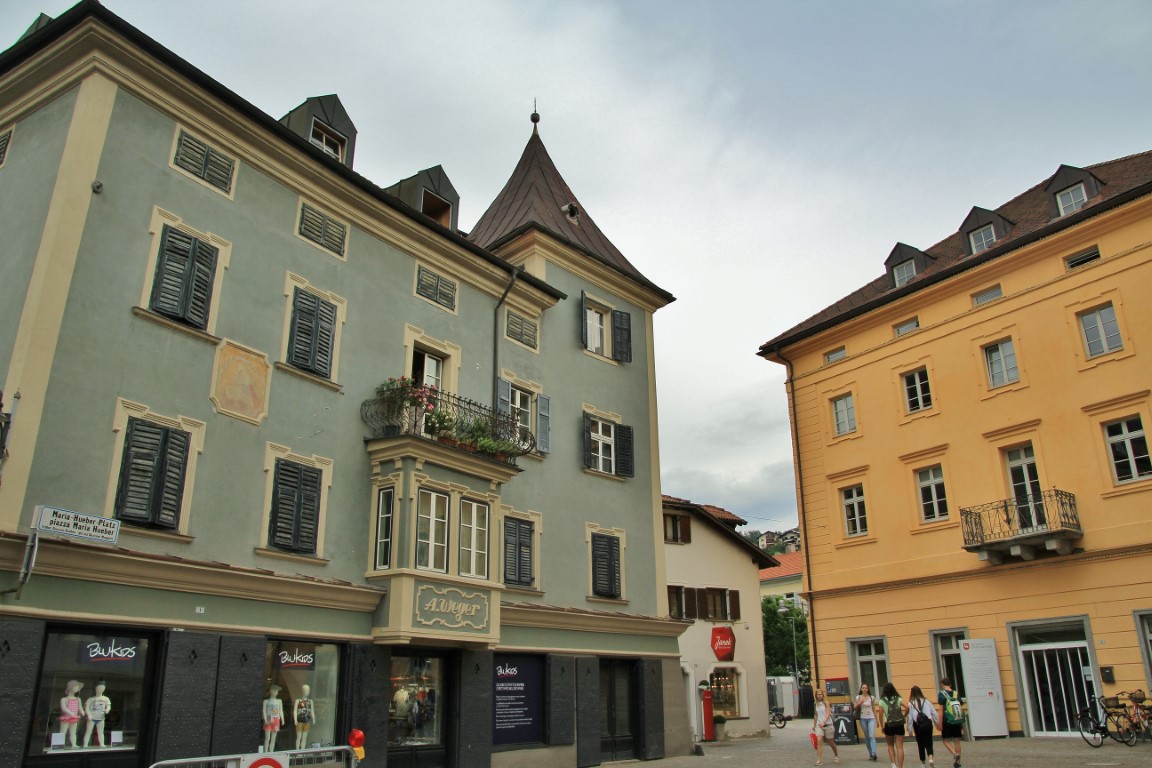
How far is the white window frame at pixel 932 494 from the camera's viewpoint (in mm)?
25391

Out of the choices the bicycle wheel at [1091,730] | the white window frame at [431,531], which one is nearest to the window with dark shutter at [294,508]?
the white window frame at [431,531]

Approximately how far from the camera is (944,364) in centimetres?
2600

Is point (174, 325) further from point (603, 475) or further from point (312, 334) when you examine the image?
point (603, 475)

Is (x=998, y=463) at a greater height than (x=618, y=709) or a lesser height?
greater

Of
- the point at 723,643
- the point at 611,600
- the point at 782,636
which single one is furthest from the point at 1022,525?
the point at 782,636

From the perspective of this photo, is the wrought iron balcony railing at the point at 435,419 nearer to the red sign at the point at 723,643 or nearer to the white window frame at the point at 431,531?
the white window frame at the point at 431,531

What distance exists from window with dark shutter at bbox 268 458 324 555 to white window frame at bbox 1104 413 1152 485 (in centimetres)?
1902

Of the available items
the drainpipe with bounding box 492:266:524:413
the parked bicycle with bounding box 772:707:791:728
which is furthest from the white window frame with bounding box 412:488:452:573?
the parked bicycle with bounding box 772:707:791:728

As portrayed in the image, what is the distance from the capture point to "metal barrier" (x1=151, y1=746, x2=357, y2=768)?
903 centimetres

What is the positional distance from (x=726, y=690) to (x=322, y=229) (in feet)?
77.8

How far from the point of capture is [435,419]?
1766cm

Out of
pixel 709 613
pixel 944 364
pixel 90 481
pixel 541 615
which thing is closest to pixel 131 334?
pixel 90 481

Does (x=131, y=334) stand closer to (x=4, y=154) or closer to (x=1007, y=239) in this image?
(x=4, y=154)

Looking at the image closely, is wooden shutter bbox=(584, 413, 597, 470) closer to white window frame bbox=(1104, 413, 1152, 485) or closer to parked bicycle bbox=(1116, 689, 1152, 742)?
white window frame bbox=(1104, 413, 1152, 485)
